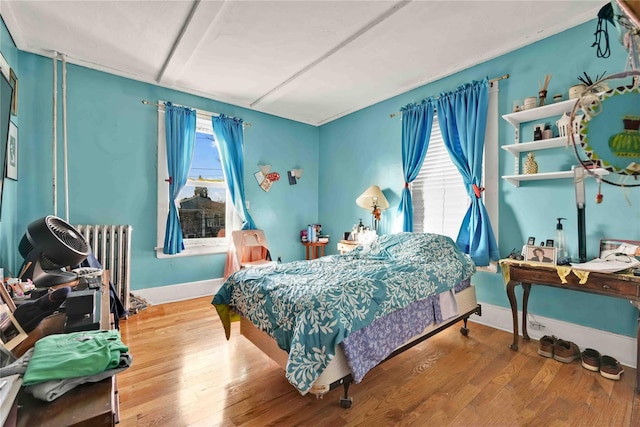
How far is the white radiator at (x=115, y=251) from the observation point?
291 cm

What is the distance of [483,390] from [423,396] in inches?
15.7

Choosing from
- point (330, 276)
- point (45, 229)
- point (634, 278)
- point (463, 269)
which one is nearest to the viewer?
point (45, 229)

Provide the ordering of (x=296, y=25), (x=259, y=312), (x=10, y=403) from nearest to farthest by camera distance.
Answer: (x=10, y=403) < (x=259, y=312) < (x=296, y=25)

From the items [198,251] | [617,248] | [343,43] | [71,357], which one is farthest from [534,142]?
[198,251]

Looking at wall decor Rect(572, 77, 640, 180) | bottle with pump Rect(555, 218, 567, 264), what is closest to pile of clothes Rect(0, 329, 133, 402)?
wall decor Rect(572, 77, 640, 180)

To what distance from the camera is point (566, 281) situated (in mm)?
1993

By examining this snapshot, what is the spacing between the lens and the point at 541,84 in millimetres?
2451

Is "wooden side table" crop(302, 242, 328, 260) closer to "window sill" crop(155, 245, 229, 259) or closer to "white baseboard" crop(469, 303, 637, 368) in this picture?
"window sill" crop(155, 245, 229, 259)

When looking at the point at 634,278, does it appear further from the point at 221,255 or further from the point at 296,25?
the point at 221,255

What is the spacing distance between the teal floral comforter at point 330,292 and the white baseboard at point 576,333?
2.05ft

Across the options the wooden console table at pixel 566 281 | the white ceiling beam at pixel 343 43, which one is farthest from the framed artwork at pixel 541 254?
the white ceiling beam at pixel 343 43

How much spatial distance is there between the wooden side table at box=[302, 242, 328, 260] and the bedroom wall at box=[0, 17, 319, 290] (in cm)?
77

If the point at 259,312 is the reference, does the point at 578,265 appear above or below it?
above

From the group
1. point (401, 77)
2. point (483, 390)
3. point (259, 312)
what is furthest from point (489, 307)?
point (401, 77)
